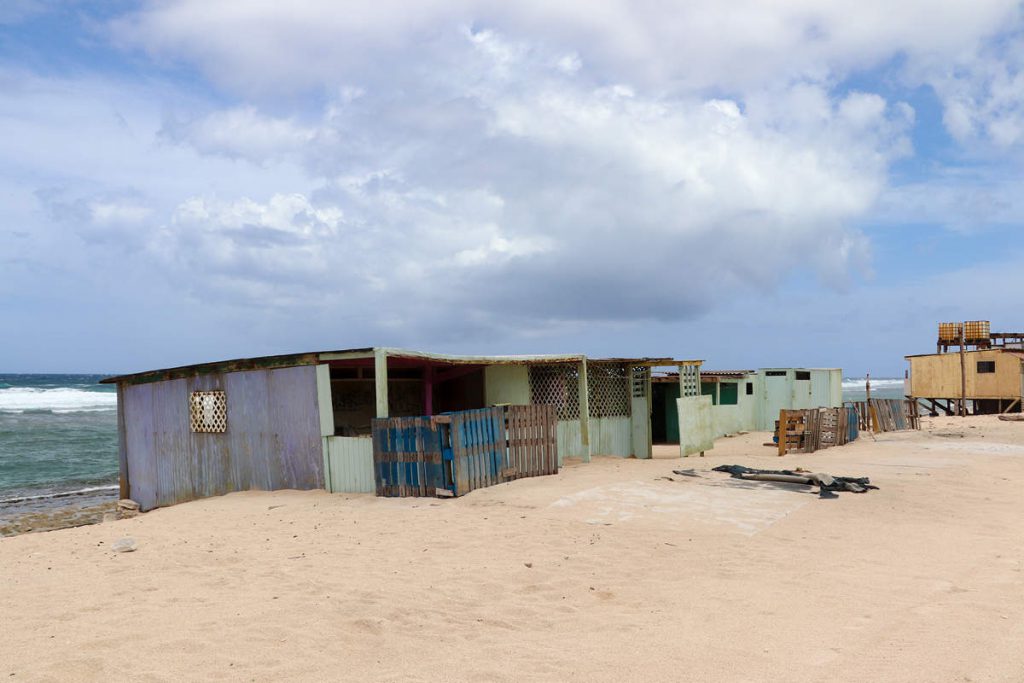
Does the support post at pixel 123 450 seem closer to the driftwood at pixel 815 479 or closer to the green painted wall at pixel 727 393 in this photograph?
the driftwood at pixel 815 479

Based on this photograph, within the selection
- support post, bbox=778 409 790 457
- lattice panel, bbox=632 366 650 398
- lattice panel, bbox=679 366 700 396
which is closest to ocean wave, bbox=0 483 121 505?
lattice panel, bbox=632 366 650 398

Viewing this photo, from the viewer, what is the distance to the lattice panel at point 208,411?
13.5 m

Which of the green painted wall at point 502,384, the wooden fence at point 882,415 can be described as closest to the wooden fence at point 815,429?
the wooden fence at point 882,415

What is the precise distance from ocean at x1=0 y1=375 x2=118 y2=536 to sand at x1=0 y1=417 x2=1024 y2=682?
1034 cm

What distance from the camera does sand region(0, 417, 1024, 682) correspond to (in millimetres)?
5059

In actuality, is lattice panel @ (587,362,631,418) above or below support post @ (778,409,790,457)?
above

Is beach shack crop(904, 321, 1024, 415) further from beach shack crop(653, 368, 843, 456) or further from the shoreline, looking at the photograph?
the shoreline

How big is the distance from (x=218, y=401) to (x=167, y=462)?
2386 millimetres

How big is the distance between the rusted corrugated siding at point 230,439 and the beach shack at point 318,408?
0.02m

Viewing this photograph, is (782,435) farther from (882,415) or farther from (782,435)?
(882,415)

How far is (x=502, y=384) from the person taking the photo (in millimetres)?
16688

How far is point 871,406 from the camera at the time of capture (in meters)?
23.1

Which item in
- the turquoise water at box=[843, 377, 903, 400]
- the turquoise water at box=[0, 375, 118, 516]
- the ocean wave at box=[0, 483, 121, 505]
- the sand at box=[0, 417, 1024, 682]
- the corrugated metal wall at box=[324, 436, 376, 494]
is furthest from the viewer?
the turquoise water at box=[843, 377, 903, 400]

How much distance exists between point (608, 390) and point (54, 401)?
6116 cm
